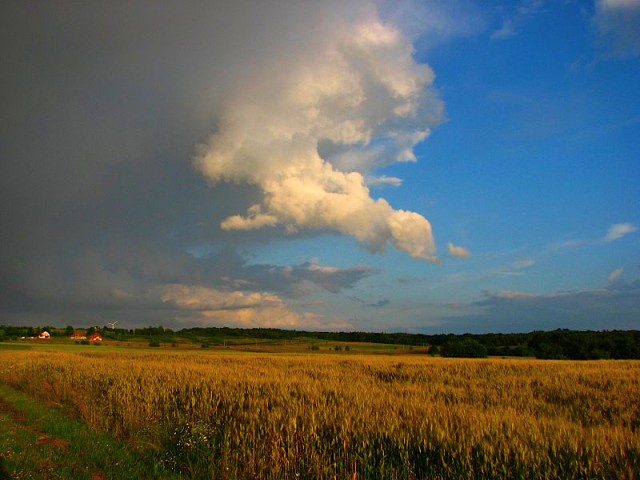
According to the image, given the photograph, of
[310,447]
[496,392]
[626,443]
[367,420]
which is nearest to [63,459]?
[310,447]

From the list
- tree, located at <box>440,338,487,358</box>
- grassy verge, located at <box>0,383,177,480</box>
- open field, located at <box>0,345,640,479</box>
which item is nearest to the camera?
open field, located at <box>0,345,640,479</box>

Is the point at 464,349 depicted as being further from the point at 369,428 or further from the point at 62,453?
the point at 62,453

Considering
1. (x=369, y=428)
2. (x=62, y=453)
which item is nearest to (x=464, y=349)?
(x=369, y=428)

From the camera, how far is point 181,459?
9.53m

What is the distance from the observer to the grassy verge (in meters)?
8.54

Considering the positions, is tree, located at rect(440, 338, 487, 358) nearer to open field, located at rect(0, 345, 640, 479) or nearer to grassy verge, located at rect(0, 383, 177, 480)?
open field, located at rect(0, 345, 640, 479)

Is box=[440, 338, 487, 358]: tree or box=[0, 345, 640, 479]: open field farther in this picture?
box=[440, 338, 487, 358]: tree

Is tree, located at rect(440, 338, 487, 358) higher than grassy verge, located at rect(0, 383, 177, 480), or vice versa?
grassy verge, located at rect(0, 383, 177, 480)

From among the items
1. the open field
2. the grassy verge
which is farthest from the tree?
the grassy verge

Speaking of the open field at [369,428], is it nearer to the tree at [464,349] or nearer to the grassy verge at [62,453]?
A: the grassy verge at [62,453]

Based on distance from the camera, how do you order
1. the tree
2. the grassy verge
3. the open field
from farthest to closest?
1. the tree
2. the grassy verge
3. the open field

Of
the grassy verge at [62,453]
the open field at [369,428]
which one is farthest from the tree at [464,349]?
the grassy verge at [62,453]

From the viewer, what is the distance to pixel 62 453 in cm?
1000

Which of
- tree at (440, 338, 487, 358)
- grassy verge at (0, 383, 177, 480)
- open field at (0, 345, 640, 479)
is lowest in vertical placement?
tree at (440, 338, 487, 358)
